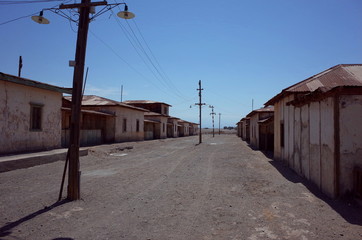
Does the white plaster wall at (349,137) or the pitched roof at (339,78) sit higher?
the pitched roof at (339,78)

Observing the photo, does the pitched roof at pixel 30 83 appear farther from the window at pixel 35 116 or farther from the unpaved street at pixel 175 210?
the unpaved street at pixel 175 210

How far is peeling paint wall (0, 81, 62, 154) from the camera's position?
11.7 m

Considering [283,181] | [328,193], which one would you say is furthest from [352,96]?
[283,181]

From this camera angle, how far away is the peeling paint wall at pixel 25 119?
1172 centimetres

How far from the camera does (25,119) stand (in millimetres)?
12867

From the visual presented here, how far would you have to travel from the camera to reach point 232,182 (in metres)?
8.76

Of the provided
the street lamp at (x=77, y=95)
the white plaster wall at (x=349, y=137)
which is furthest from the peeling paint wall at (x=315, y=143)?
the street lamp at (x=77, y=95)

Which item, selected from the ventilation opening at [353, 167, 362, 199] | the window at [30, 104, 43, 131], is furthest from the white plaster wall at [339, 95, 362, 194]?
the window at [30, 104, 43, 131]

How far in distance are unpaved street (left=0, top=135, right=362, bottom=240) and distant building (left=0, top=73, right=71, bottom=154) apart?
345 centimetres

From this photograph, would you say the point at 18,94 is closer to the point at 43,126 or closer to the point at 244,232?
the point at 43,126

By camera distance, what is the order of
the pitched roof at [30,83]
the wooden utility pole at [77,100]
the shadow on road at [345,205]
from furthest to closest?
the pitched roof at [30,83] → the wooden utility pole at [77,100] → the shadow on road at [345,205]

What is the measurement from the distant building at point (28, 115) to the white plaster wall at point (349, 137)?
12.7 m

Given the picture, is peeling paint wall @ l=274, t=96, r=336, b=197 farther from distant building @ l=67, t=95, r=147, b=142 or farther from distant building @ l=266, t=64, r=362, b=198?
distant building @ l=67, t=95, r=147, b=142

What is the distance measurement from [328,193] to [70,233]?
6.15 m
